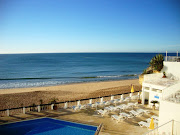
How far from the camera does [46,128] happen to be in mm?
9688

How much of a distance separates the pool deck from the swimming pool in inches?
15.6

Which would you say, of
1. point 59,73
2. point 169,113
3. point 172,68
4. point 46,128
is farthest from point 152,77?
point 59,73

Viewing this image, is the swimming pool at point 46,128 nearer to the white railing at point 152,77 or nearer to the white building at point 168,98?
the white building at point 168,98

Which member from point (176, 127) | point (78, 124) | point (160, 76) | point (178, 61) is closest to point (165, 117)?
point (176, 127)

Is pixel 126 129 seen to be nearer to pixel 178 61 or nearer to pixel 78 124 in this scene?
pixel 78 124

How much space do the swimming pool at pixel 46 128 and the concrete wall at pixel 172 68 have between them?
10147 millimetres

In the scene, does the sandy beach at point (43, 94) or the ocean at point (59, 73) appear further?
the ocean at point (59, 73)

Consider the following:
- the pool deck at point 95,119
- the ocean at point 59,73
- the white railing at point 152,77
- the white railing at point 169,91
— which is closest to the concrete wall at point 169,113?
the white railing at point 169,91

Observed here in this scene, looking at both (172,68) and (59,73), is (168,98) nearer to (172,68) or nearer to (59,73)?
(172,68)

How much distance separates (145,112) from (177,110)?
4217 mm

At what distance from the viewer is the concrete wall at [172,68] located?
46.1 ft

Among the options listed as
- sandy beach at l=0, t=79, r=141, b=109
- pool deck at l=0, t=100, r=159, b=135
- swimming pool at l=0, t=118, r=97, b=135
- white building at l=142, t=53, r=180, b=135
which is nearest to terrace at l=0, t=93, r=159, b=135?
pool deck at l=0, t=100, r=159, b=135

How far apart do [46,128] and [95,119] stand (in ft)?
11.3

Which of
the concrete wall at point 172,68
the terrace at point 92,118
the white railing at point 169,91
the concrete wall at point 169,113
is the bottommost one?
the terrace at point 92,118
